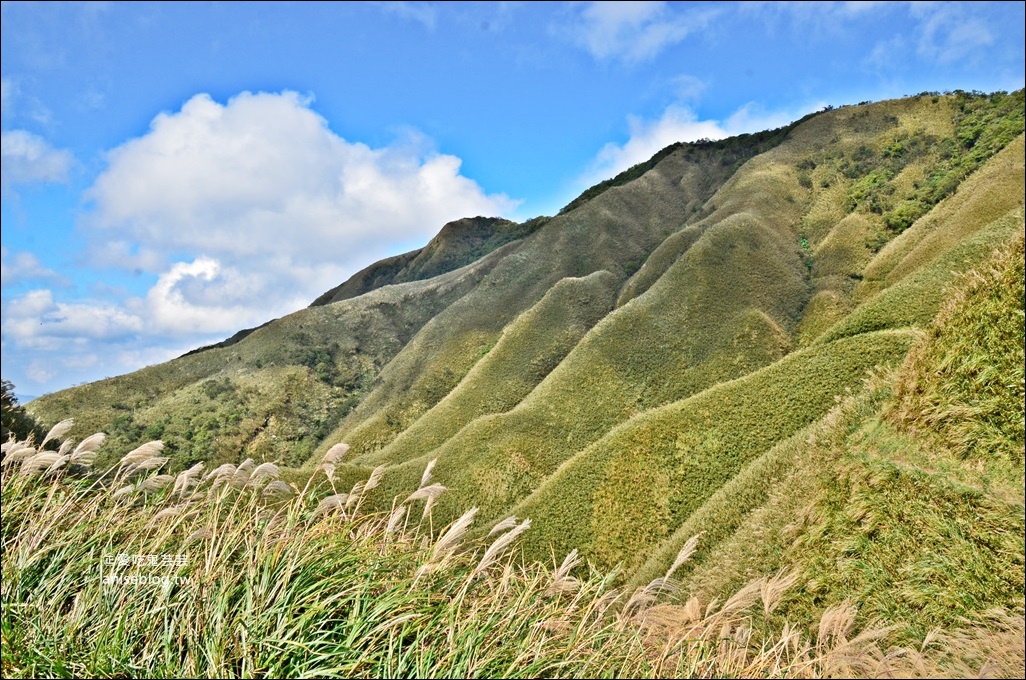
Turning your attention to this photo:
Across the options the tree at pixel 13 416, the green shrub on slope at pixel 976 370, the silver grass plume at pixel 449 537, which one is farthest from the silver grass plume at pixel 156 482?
the tree at pixel 13 416

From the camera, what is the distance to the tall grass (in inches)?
208

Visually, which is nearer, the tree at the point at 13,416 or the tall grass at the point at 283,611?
the tall grass at the point at 283,611

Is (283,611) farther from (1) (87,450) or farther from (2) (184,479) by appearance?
(1) (87,450)

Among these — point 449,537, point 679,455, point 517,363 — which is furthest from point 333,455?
point 517,363

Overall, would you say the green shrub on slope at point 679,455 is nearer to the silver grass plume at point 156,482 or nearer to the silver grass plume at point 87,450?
the silver grass plume at point 156,482

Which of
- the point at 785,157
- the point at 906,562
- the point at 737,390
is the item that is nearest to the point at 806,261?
the point at 785,157

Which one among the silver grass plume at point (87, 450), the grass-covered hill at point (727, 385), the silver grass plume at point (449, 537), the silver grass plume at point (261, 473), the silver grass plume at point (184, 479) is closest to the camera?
the silver grass plume at point (449, 537)

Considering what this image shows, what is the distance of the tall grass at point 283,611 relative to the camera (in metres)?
5.27

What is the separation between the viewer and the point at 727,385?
34.1 metres

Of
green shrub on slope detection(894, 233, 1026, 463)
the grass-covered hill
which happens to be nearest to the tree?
the grass-covered hill

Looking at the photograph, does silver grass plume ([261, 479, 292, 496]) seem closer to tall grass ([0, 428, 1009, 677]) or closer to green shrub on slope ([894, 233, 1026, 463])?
tall grass ([0, 428, 1009, 677])

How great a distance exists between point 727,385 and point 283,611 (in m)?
32.3

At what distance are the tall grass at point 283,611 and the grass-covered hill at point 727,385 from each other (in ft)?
3.11

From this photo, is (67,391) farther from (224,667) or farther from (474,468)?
(224,667)
